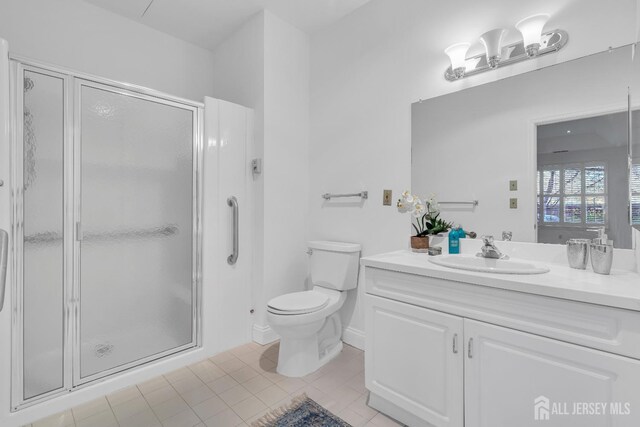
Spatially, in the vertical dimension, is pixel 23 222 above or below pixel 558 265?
above

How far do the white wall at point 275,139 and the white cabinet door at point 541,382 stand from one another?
160 centimetres

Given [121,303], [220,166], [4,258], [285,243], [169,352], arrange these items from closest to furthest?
[4,258], [121,303], [169,352], [220,166], [285,243]

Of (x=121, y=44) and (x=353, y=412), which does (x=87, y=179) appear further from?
(x=353, y=412)

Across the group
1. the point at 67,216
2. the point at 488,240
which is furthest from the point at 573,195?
the point at 67,216

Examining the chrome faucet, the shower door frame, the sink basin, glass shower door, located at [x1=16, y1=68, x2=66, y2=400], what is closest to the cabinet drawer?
the sink basin

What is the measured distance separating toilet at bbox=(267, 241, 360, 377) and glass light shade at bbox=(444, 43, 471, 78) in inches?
52.6

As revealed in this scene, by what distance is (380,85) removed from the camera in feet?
7.31

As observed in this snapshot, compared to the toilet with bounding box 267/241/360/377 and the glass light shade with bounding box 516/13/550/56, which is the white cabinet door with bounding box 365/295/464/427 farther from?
the glass light shade with bounding box 516/13/550/56

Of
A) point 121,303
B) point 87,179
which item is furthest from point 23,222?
point 121,303

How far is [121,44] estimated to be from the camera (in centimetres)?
245

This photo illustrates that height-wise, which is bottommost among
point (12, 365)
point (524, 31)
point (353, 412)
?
point (353, 412)

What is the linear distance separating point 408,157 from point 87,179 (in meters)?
2.01

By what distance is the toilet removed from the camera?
189cm

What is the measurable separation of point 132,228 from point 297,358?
1.37 meters
